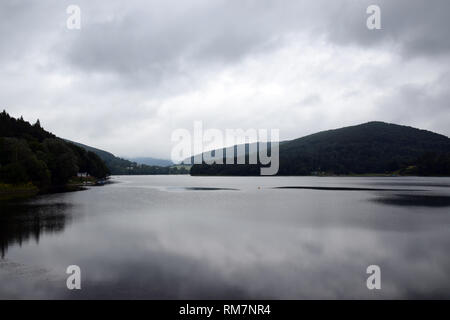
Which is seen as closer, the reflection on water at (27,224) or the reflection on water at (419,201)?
the reflection on water at (27,224)

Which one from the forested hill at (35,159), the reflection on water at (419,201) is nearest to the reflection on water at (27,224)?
the forested hill at (35,159)

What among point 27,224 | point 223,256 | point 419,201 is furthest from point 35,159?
point 419,201

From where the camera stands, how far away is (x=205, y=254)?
18406 millimetres

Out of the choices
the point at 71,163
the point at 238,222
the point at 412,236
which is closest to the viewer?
the point at 412,236

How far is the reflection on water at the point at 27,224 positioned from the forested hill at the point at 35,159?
32.3 meters

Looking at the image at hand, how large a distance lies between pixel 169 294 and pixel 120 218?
68.7ft

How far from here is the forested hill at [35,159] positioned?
62.1 metres

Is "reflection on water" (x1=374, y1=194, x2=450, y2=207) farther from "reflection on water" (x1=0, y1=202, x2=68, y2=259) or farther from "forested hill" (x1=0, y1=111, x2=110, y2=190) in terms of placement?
"forested hill" (x1=0, y1=111, x2=110, y2=190)

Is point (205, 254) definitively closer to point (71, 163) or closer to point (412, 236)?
Result: point (412, 236)

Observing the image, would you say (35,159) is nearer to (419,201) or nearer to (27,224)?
(27,224)

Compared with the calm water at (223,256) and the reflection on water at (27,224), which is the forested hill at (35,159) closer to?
the reflection on water at (27,224)

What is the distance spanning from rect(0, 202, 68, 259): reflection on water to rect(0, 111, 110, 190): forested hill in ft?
106

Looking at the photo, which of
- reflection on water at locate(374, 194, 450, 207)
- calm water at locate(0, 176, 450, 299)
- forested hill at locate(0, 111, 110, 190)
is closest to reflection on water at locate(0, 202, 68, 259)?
calm water at locate(0, 176, 450, 299)

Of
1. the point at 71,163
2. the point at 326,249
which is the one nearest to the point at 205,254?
the point at 326,249
